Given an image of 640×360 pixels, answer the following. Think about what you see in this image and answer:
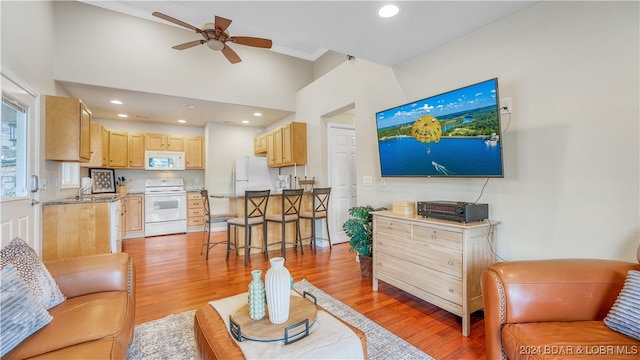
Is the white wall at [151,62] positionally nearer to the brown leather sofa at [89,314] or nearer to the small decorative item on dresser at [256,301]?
the brown leather sofa at [89,314]

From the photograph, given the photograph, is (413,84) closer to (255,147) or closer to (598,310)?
(598,310)

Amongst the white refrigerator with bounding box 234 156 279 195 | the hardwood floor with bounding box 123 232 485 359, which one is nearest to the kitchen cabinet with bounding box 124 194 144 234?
the hardwood floor with bounding box 123 232 485 359

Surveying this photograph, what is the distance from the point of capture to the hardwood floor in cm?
204

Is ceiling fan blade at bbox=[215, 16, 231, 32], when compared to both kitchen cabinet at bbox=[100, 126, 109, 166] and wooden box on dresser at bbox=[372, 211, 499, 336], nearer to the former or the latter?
wooden box on dresser at bbox=[372, 211, 499, 336]

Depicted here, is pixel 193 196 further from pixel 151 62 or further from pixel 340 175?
pixel 340 175

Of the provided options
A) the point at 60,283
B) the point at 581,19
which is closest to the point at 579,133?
the point at 581,19

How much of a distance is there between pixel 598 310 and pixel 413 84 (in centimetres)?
242

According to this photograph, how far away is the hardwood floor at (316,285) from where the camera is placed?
6.70 feet

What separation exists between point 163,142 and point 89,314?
551 centimetres

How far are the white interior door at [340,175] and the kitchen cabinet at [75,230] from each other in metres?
3.21

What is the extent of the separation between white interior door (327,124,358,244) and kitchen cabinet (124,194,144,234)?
13.5ft

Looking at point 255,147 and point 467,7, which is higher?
point 467,7

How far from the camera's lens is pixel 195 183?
679cm

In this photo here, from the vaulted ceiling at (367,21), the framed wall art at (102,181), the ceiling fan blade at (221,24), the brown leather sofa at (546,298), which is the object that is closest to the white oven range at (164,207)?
the framed wall art at (102,181)
